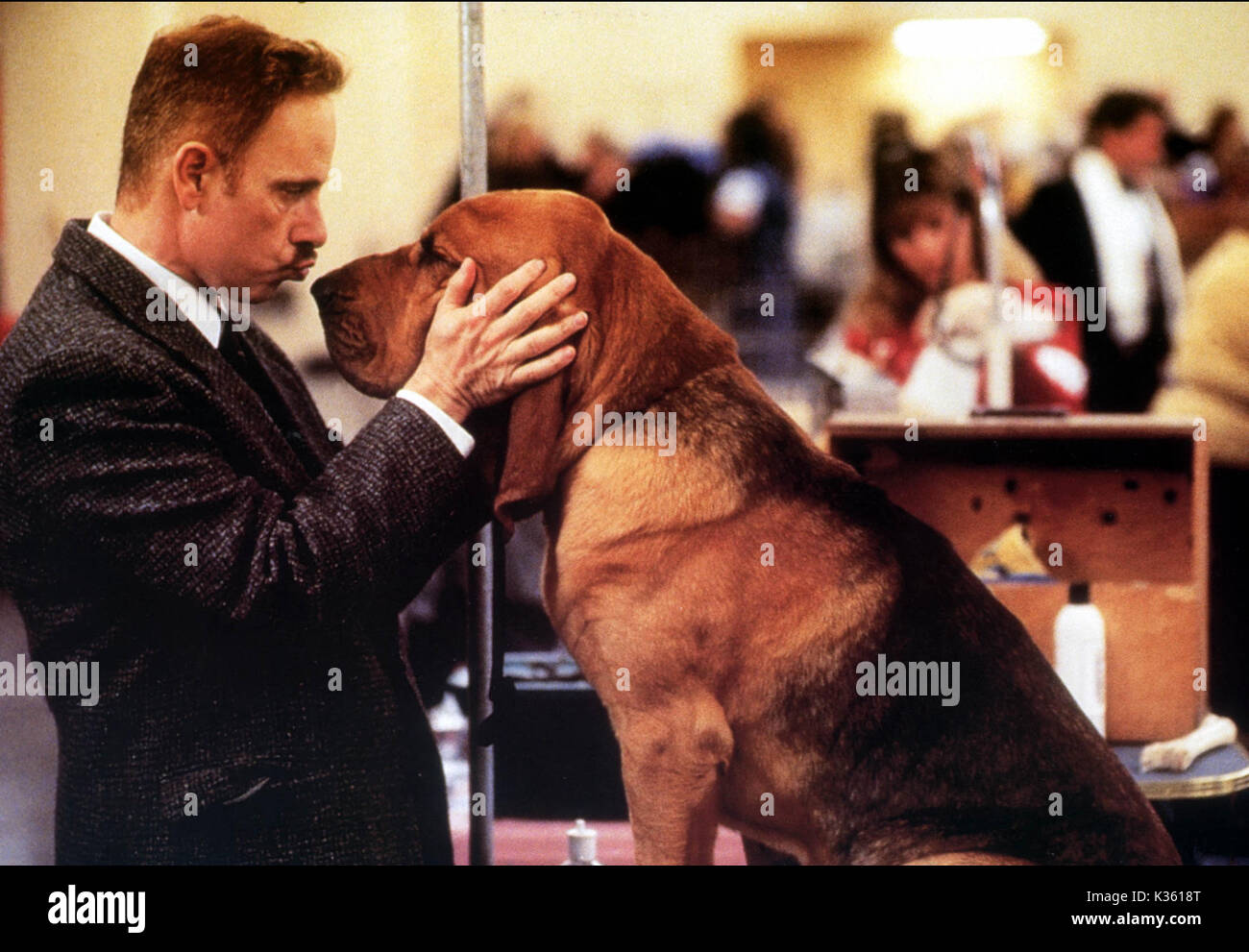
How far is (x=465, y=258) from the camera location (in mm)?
1927

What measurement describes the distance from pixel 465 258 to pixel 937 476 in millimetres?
938

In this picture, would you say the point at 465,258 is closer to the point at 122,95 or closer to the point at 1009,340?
the point at 122,95

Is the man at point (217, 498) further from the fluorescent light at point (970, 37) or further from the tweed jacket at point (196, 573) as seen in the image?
the fluorescent light at point (970, 37)

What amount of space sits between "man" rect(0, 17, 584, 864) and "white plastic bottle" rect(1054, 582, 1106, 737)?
0.99m

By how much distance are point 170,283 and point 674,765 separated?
1039 mm

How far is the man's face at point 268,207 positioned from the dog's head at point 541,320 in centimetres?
9

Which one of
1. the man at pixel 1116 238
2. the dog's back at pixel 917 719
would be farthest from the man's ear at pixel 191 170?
the man at pixel 1116 238

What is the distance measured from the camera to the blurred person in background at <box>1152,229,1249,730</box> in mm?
2285

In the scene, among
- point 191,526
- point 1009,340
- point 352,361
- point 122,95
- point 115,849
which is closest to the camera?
point 191,526

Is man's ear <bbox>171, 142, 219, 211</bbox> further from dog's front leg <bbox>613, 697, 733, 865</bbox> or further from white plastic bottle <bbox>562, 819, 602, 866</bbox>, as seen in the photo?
white plastic bottle <bbox>562, 819, 602, 866</bbox>

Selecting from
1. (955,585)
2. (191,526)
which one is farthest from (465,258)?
(955,585)

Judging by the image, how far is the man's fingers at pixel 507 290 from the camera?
1.89 metres

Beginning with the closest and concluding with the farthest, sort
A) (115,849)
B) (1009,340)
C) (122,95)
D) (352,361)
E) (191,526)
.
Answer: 1. (191,526)
2. (115,849)
3. (352,361)
4. (122,95)
5. (1009,340)

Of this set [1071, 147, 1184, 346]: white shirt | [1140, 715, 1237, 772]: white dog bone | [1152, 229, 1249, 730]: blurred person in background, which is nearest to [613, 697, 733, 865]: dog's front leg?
[1140, 715, 1237, 772]: white dog bone
